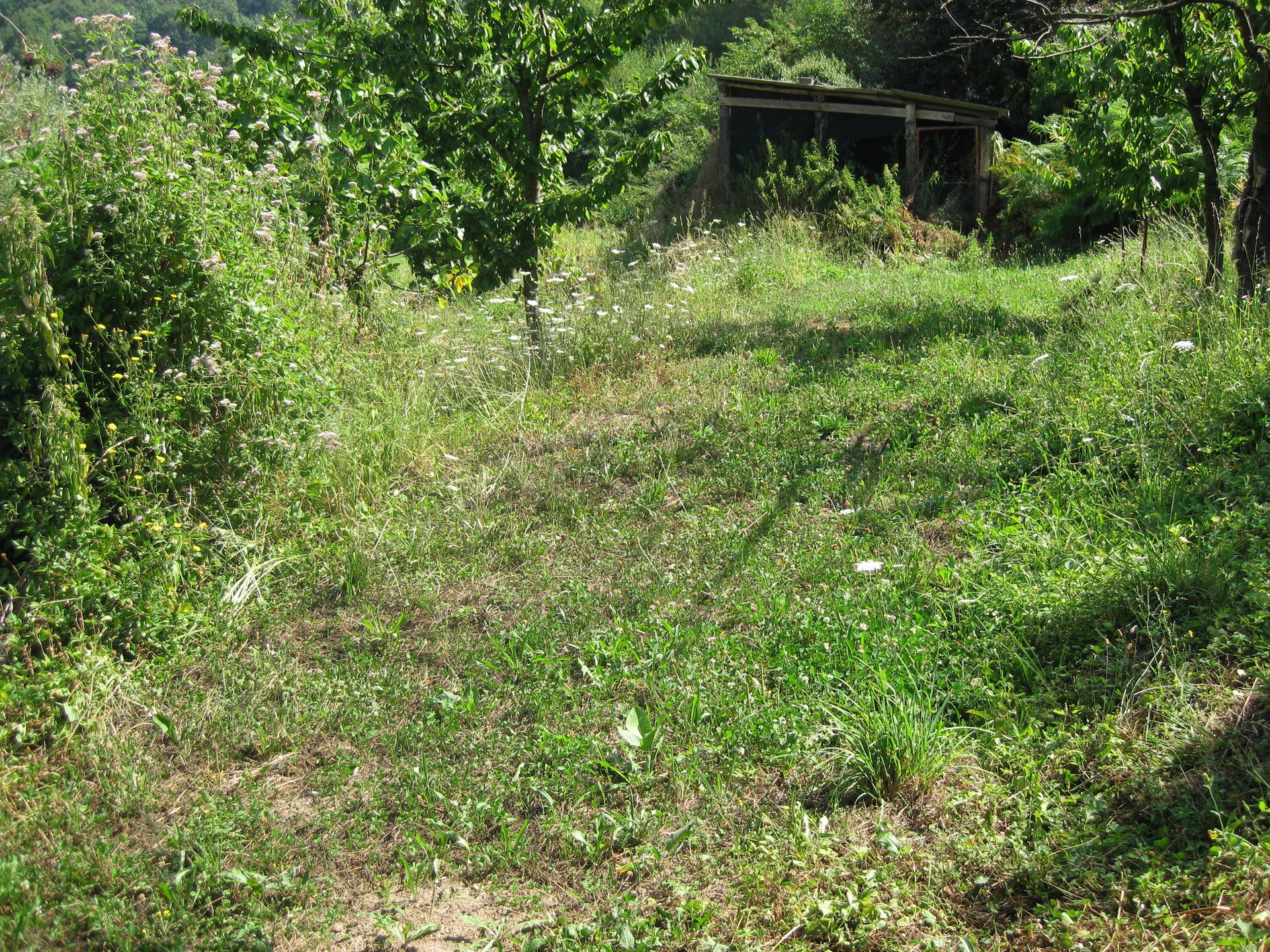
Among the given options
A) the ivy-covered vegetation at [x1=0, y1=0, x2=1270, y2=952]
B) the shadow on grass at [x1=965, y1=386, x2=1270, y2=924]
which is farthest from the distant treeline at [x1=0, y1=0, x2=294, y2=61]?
the shadow on grass at [x1=965, y1=386, x2=1270, y2=924]

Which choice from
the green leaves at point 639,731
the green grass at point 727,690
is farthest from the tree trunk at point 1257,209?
the green leaves at point 639,731

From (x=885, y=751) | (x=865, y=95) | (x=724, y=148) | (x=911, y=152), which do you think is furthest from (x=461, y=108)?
(x=724, y=148)

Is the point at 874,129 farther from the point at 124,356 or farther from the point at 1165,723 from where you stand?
the point at 1165,723

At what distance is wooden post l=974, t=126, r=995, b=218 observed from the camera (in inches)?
605

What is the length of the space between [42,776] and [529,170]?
19.0 ft

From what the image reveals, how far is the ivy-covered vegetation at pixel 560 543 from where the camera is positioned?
2.86 m

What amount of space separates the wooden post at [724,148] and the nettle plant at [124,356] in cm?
1383

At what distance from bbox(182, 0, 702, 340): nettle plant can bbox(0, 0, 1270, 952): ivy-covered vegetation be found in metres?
0.04

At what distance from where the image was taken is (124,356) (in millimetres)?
4559

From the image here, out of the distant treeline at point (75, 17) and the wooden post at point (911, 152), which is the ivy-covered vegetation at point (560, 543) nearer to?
the distant treeline at point (75, 17)

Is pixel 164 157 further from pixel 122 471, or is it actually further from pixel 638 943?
pixel 638 943

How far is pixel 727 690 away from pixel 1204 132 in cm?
605

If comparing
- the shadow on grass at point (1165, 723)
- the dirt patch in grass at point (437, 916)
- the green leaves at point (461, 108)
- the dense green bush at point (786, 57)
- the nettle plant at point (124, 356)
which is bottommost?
the dirt patch in grass at point (437, 916)

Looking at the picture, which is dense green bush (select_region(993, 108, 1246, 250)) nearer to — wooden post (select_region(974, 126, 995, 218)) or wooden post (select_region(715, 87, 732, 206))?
wooden post (select_region(974, 126, 995, 218))
